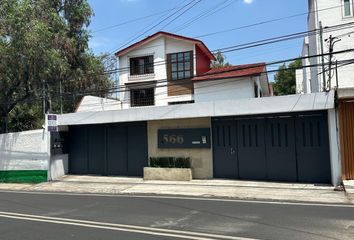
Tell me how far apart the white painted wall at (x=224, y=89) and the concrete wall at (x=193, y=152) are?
13489 millimetres

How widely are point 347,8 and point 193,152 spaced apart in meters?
18.0

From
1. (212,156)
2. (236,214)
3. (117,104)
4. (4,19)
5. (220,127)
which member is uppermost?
(4,19)

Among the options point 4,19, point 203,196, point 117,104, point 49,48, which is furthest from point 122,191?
point 117,104

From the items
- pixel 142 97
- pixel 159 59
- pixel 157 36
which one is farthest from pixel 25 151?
pixel 157 36

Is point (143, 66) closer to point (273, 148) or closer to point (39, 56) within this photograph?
point (39, 56)

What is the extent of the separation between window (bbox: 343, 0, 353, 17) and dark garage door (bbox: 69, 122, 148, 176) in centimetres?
1794

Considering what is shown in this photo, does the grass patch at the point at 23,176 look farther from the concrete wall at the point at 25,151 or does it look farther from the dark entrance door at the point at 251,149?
the dark entrance door at the point at 251,149

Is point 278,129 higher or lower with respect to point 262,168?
A: higher

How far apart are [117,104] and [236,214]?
Result: 2679cm

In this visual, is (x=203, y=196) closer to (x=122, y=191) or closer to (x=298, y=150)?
(x=122, y=191)

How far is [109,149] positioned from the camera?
21984 millimetres

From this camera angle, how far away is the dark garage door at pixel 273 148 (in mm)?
16781

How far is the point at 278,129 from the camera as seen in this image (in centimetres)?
1759

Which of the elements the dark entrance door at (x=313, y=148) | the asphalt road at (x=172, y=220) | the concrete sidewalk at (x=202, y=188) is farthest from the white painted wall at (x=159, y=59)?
the asphalt road at (x=172, y=220)
